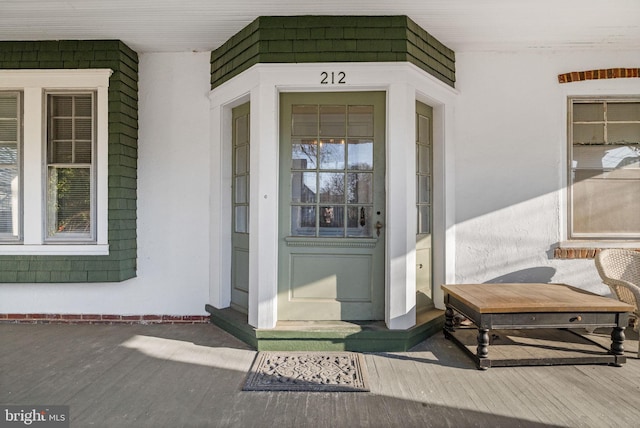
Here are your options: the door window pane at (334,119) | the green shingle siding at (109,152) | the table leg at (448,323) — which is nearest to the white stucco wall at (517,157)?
the table leg at (448,323)

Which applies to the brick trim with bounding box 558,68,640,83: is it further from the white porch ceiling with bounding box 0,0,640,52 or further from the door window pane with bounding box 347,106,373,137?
the door window pane with bounding box 347,106,373,137

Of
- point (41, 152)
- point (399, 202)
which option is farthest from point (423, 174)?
point (41, 152)

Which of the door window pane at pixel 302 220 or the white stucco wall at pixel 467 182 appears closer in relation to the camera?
the door window pane at pixel 302 220

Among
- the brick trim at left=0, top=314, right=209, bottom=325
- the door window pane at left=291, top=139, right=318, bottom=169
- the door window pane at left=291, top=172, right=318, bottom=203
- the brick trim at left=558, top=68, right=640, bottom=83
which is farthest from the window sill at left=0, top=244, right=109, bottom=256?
the brick trim at left=558, top=68, right=640, bottom=83

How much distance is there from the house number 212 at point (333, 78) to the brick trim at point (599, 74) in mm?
2512

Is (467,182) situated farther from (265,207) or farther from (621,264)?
(265,207)

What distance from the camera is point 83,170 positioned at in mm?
4137

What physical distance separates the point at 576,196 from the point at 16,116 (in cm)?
628

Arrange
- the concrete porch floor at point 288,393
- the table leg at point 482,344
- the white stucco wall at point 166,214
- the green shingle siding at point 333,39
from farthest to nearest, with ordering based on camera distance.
Result: the white stucco wall at point 166,214
the green shingle siding at point 333,39
the table leg at point 482,344
the concrete porch floor at point 288,393

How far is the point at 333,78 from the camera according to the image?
3.53 meters

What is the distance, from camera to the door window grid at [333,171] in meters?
3.68

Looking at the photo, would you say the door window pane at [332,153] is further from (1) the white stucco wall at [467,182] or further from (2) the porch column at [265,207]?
(1) the white stucco wall at [467,182]

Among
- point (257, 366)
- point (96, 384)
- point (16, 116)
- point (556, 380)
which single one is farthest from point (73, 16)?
point (556, 380)

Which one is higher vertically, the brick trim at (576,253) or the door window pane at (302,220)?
the door window pane at (302,220)
